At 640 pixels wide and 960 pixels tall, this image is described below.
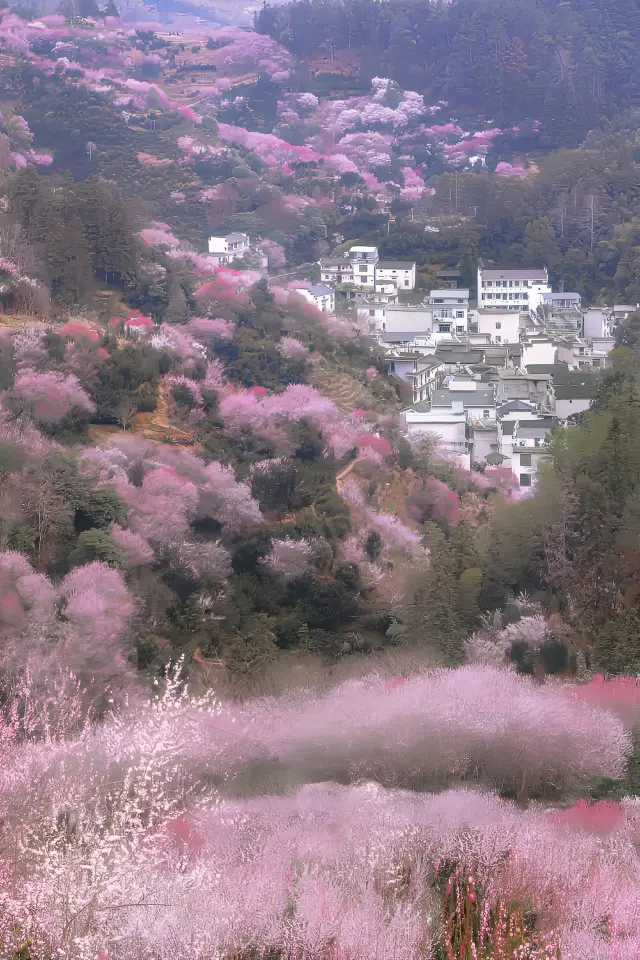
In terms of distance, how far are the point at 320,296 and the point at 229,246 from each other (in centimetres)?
424

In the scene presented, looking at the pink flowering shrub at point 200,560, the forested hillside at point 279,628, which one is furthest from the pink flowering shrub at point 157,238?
the pink flowering shrub at point 200,560

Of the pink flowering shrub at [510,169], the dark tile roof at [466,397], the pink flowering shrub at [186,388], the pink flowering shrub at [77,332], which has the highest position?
the pink flowering shrub at [510,169]

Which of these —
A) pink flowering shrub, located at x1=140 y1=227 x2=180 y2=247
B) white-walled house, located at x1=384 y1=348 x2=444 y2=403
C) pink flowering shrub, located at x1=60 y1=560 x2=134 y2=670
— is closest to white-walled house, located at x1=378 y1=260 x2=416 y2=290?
pink flowering shrub, located at x1=140 y1=227 x2=180 y2=247

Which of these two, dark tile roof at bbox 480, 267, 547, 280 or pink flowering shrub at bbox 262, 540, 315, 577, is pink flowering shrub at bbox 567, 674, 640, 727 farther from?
dark tile roof at bbox 480, 267, 547, 280

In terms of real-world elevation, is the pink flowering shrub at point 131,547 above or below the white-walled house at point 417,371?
below

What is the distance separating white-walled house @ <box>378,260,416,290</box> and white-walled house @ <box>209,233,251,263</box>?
3.86 metres

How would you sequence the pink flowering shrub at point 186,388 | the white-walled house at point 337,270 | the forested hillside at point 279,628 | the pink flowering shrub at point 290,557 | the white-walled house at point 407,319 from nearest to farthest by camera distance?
the forested hillside at point 279,628 → the pink flowering shrub at point 290,557 → the pink flowering shrub at point 186,388 → the white-walled house at point 407,319 → the white-walled house at point 337,270

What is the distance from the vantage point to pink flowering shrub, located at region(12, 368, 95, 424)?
16141 millimetres

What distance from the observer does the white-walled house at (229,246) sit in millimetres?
30544

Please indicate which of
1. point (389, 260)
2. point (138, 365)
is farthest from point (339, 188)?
point (138, 365)

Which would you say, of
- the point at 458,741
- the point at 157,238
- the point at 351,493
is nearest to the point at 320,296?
the point at 157,238

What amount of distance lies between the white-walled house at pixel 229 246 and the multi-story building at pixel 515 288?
22.1 ft

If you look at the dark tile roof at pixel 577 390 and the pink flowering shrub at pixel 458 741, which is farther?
the dark tile roof at pixel 577 390

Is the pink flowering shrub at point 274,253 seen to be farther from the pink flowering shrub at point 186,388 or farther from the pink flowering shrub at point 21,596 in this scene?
the pink flowering shrub at point 21,596
